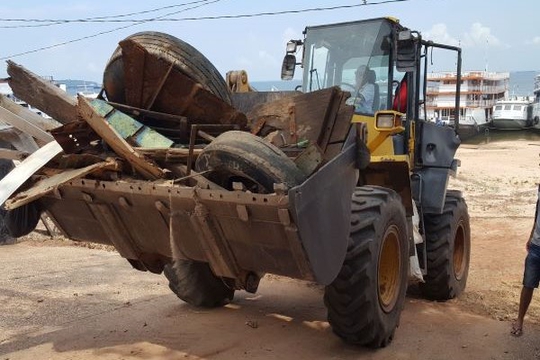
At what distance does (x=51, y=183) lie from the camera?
15.4 ft

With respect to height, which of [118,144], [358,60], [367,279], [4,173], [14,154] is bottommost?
[367,279]

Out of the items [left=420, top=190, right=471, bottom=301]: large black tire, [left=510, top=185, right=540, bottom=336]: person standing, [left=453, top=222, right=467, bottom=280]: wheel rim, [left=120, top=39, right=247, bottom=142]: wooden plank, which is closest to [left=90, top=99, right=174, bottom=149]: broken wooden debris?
[left=120, top=39, right=247, bottom=142]: wooden plank

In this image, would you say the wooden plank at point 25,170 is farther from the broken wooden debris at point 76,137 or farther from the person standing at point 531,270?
the person standing at point 531,270

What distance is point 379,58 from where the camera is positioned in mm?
6574

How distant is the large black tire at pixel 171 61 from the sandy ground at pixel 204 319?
2.02m

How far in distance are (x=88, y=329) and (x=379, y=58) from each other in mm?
3733

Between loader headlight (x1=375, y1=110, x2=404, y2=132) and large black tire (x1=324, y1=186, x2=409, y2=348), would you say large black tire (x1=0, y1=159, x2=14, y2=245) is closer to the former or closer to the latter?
loader headlight (x1=375, y1=110, x2=404, y2=132)

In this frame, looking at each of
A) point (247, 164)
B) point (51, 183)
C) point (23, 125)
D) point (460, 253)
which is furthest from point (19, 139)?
point (460, 253)

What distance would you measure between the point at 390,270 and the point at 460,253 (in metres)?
2.84

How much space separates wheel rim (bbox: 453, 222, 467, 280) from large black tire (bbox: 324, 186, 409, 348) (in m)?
2.66

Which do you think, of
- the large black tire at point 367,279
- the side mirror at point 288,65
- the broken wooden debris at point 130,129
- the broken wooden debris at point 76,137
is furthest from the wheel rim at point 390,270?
→ the side mirror at point 288,65

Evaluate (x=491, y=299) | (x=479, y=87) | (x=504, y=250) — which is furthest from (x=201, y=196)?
(x=479, y=87)

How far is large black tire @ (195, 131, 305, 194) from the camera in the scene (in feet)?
13.5

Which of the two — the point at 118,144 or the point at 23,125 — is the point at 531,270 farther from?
the point at 23,125
